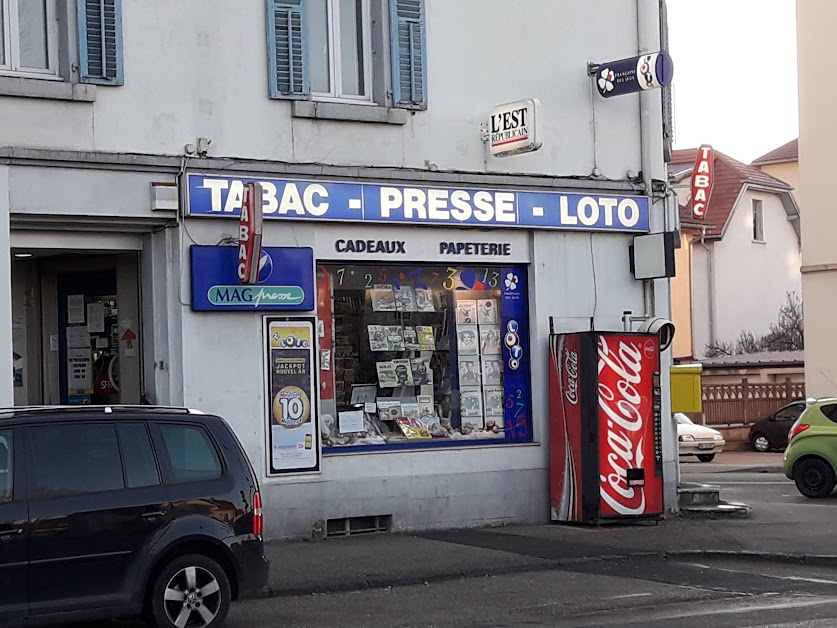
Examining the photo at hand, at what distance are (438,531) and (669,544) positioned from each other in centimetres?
249

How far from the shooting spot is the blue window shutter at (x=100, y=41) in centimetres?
1273

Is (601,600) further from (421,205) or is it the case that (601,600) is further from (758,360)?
(758,360)

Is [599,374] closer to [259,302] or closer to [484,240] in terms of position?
[484,240]

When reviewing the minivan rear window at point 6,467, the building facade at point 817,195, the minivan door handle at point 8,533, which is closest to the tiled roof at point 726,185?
the building facade at point 817,195

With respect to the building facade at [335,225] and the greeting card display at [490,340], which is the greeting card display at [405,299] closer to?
the building facade at [335,225]

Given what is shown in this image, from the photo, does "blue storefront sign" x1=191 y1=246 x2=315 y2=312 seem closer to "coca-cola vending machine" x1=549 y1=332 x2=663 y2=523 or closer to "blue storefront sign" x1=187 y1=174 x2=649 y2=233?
"blue storefront sign" x1=187 y1=174 x2=649 y2=233

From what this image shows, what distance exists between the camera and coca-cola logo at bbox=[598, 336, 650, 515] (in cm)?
1488

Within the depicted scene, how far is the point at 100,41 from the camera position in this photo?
505 inches

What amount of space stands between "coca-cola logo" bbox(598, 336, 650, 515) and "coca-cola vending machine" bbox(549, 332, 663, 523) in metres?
0.01

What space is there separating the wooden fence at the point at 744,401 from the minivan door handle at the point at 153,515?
28510 millimetres

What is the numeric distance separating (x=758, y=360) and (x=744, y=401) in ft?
14.8

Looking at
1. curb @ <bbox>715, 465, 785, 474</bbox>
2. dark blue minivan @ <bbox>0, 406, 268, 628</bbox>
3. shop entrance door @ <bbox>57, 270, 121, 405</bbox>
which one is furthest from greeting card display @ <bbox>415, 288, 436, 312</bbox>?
curb @ <bbox>715, 465, 785, 474</bbox>

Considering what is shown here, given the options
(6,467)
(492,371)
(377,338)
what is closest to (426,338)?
(377,338)

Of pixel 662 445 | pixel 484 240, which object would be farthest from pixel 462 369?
pixel 662 445
